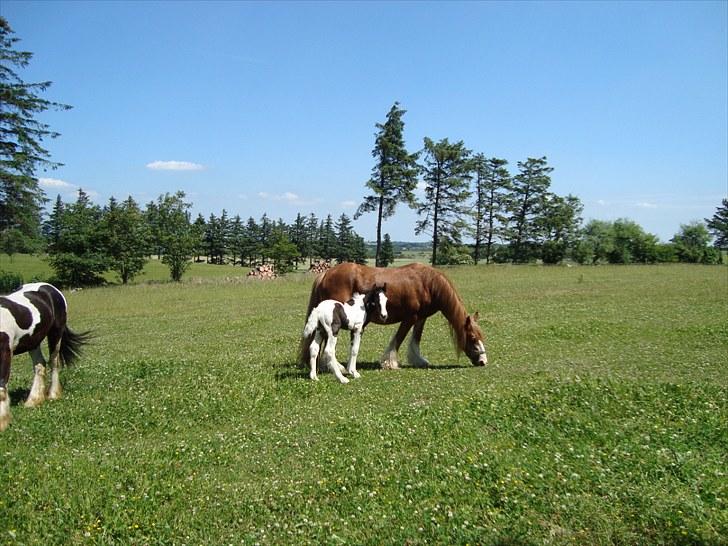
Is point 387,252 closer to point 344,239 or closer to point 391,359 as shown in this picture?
point 344,239

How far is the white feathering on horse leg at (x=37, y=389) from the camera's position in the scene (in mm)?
9000

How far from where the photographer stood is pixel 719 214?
90.4 metres

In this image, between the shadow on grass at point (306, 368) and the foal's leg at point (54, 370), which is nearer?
the foal's leg at point (54, 370)

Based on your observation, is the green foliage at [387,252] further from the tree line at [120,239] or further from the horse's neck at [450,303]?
the horse's neck at [450,303]

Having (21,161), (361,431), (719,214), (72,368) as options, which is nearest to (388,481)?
(361,431)

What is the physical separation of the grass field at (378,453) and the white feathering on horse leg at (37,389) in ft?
0.75

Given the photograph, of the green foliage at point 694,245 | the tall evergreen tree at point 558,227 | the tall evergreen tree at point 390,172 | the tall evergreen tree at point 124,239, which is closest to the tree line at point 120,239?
the tall evergreen tree at point 124,239

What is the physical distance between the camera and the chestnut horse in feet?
39.9

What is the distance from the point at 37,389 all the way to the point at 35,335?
3.68 ft

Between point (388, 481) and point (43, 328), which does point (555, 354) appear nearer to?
point (388, 481)

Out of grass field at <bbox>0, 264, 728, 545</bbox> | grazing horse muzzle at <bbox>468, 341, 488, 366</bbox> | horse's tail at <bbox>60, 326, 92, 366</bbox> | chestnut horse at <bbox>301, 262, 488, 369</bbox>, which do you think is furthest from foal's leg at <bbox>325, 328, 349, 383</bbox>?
horse's tail at <bbox>60, 326, 92, 366</bbox>

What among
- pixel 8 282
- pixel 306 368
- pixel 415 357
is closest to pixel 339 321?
pixel 306 368

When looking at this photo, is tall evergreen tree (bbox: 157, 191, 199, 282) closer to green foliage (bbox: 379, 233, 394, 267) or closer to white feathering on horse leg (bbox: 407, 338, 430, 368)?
white feathering on horse leg (bbox: 407, 338, 430, 368)

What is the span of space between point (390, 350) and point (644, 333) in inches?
384
